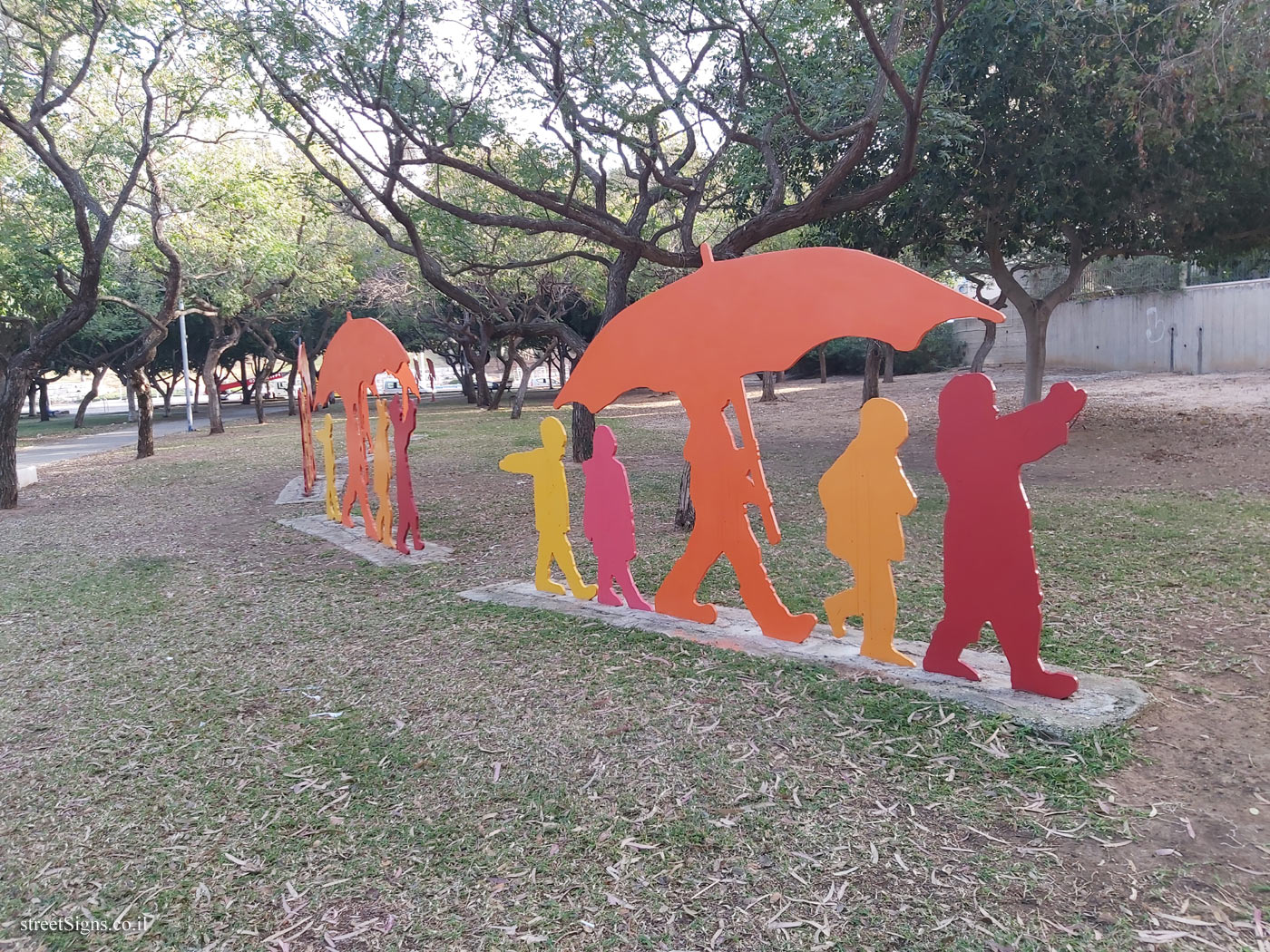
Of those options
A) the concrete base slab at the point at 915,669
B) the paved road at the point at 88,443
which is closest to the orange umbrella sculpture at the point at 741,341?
the concrete base slab at the point at 915,669

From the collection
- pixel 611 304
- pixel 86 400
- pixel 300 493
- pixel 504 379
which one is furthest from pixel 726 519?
pixel 86 400

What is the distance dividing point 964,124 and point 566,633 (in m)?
6.36

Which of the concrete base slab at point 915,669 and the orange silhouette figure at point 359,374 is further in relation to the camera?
the orange silhouette figure at point 359,374

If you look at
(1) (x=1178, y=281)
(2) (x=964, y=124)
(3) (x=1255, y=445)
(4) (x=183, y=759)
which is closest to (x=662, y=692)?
(4) (x=183, y=759)

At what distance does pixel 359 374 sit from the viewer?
8.24m

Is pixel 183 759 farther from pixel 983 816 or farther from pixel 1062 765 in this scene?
pixel 1062 765

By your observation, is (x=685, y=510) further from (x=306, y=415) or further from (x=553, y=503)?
(x=306, y=415)

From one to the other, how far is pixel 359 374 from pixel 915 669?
6.14 meters

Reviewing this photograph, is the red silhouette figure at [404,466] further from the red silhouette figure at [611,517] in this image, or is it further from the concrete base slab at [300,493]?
the concrete base slab at [300,493]

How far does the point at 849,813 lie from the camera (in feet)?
9.77

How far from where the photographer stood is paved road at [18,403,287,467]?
19.0 m

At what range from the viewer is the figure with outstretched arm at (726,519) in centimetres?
469

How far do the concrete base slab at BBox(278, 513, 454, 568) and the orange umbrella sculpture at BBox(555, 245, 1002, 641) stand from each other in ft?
9.82

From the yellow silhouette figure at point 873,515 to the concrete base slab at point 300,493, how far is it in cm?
814
